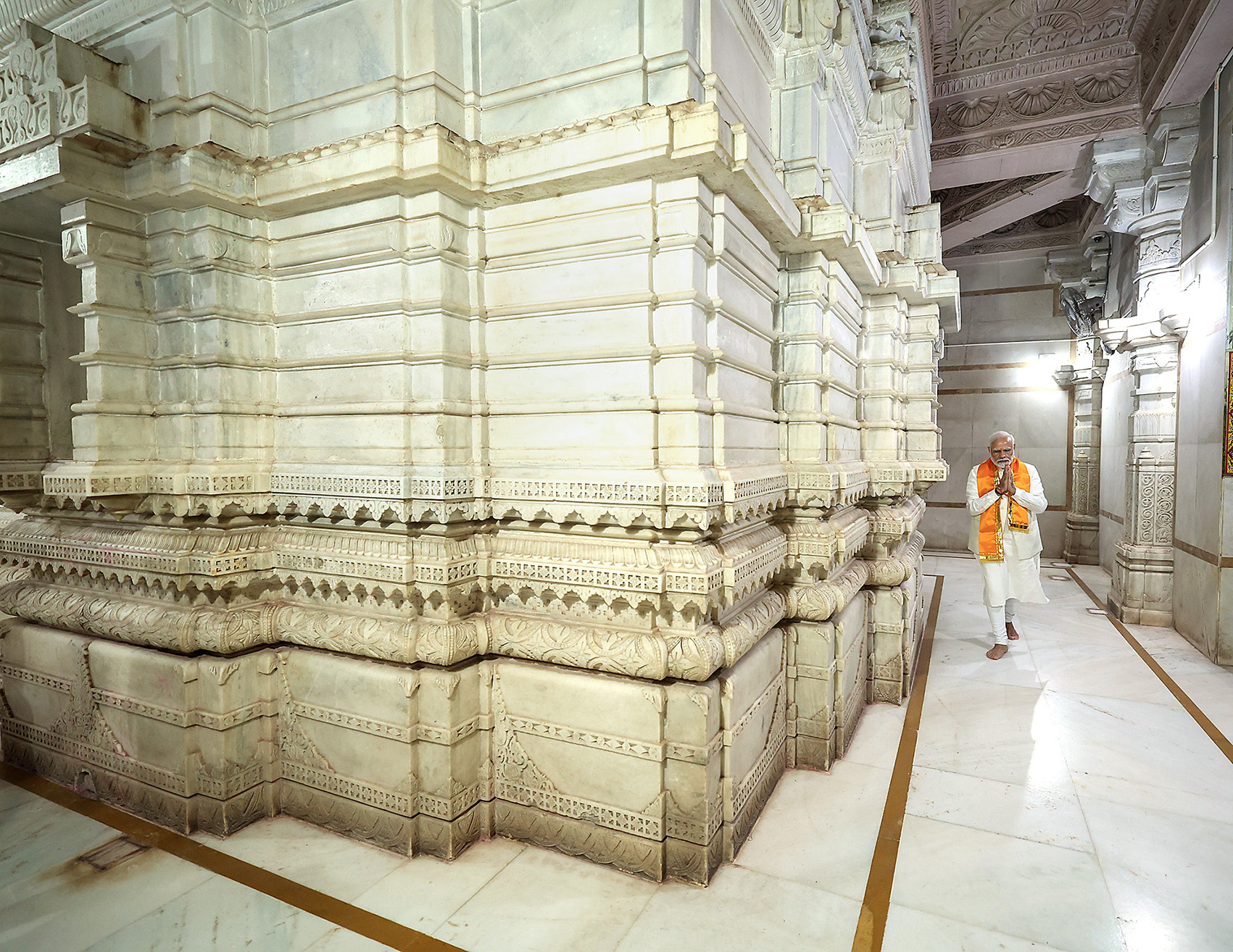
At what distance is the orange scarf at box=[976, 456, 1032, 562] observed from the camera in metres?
6.30

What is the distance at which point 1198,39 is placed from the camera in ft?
19.0

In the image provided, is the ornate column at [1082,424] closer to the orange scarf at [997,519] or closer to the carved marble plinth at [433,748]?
the orange scarf at [997,519]

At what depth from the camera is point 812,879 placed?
9.55 feet

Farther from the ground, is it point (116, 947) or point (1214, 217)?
point (1214, 217)

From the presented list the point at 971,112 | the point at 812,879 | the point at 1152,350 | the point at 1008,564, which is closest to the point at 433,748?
the point at 812,879

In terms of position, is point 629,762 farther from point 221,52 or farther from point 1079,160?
point 1079,160

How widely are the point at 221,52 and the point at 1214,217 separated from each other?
8214 mm

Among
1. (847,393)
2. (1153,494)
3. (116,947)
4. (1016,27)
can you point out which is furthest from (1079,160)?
(116,947)

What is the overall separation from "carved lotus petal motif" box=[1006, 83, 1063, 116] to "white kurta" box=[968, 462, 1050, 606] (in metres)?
4.65

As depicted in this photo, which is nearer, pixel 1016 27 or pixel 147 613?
pixel 147 613

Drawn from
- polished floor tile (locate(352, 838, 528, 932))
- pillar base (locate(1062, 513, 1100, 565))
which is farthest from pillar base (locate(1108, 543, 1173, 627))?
polished floor tile (locate(352, 838, 528, 932))

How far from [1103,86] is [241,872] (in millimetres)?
10520

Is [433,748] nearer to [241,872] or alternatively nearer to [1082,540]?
[241,872]

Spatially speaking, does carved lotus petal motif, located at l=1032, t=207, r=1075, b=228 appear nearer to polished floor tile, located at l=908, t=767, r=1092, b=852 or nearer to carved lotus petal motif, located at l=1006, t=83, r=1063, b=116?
carved lotus petal motif, located at l=1006, t=83, r=1063, b=116
